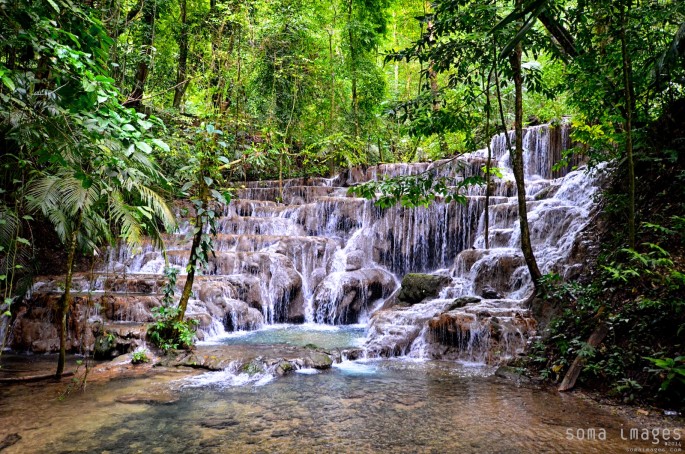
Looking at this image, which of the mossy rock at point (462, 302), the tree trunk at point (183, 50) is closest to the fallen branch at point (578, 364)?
the mossy rock at point (462, 302)

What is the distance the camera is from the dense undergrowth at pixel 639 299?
4535mm

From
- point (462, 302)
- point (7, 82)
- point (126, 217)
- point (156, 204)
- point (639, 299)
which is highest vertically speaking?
point (7, 82)

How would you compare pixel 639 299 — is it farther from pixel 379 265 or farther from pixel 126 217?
pixel 379 265

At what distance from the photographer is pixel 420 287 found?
416 inches

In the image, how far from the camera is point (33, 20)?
2971 mm

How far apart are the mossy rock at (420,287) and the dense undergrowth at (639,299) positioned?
3.29 metres

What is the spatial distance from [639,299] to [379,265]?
917cm

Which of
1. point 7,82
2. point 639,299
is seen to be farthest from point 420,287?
point 7,82

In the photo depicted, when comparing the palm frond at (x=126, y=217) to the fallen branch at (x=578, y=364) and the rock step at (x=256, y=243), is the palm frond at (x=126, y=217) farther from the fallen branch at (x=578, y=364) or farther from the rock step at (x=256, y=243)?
the rock step at (x=256, y=243)

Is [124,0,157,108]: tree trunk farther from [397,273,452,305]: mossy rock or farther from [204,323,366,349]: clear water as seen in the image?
[397,273,452,305]: mossy rock

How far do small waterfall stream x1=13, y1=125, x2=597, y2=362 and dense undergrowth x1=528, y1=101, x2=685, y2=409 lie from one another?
120 centimetres

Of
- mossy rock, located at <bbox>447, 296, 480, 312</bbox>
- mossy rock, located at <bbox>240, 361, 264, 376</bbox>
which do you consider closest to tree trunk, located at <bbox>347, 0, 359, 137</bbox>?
mossy rock, located at <bbox>447, 296, 480, 312</bbox>

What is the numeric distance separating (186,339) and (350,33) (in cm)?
1434

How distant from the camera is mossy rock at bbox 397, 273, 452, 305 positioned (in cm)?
1042
